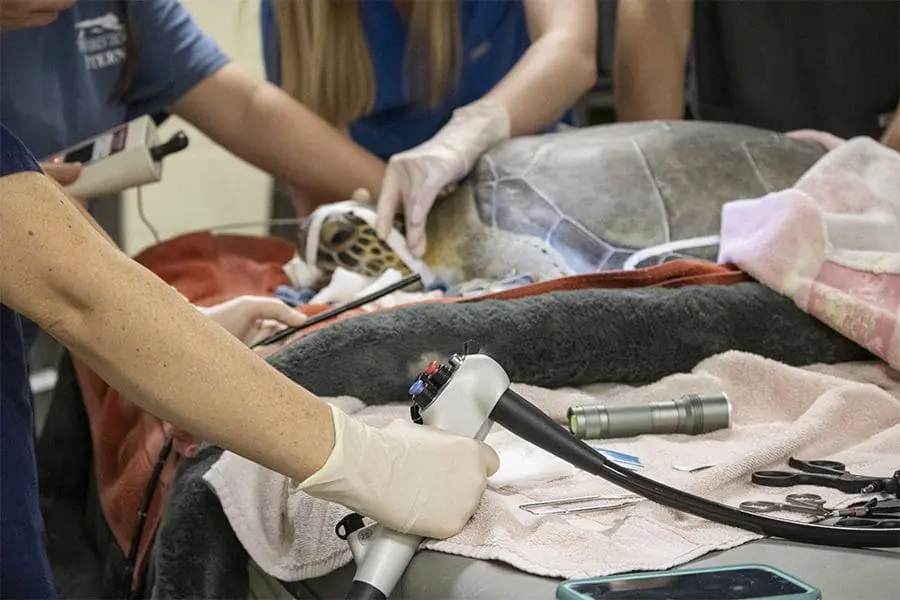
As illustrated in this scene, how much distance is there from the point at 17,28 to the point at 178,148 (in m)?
0.23

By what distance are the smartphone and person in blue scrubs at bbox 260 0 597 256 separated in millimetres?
983

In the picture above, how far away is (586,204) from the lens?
1.25 metres

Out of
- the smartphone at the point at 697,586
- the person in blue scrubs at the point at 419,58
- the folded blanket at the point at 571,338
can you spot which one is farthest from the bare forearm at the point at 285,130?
the smartphone at the point at 697,586

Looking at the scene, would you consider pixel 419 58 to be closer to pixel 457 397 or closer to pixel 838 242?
pixel 838 242

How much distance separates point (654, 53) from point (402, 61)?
1.32ft

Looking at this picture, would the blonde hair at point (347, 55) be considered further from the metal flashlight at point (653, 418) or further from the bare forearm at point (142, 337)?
the bare forearm at point (142, 337)

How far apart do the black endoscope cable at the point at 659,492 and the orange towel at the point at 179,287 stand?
9.7 inches

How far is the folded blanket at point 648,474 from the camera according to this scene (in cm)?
64

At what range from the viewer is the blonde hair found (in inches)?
65.3

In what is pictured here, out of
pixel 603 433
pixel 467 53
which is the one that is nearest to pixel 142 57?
pixel 467 53

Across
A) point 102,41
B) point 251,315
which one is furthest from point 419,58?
point 251,315

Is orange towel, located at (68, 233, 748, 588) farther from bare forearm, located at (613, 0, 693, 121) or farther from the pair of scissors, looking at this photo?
bare forearm, located at (613, 0, 693, 121)

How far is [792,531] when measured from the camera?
0.64 m

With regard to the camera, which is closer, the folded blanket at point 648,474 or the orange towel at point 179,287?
the folded blanket at point 648,474
